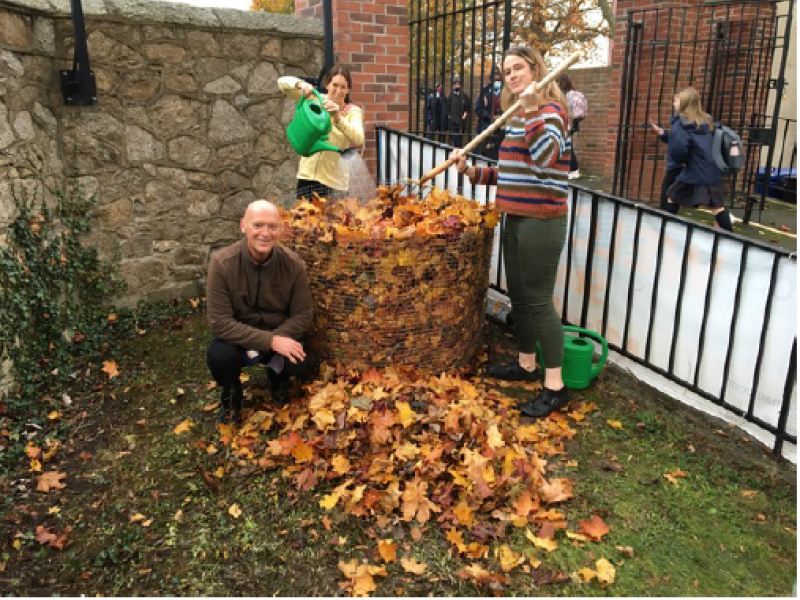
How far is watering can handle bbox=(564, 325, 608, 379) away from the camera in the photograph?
3768mm

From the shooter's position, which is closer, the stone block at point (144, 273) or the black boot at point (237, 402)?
the black boot at point (237, 402)

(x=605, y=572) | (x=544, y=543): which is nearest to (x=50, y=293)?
(x=544, y=543)

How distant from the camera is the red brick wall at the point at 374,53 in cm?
534

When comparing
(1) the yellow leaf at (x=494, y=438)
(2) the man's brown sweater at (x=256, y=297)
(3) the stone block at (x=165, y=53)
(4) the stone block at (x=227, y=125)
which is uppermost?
(3) the stone block at (x=165, y=53)

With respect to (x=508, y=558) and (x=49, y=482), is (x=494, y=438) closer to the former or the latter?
(x=508, y=558)

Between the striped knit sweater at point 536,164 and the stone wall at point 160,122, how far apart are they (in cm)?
263

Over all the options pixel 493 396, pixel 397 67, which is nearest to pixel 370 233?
pixel 493 396

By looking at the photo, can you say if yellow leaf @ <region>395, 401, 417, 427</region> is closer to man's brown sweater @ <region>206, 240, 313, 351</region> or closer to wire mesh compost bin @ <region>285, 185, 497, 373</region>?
wire mesh compost bin @ <region>285, 185, 497, 373</region>

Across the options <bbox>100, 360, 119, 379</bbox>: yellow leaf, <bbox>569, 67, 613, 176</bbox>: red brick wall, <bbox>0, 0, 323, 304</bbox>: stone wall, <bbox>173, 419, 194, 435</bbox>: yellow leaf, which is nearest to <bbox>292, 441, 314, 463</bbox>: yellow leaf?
<bbox>173, 419, 194, 435</bbox>: yellow leaf

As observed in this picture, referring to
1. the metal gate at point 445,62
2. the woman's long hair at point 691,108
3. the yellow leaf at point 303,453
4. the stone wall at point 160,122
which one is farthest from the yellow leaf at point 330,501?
the woman's long hair at point 691,108

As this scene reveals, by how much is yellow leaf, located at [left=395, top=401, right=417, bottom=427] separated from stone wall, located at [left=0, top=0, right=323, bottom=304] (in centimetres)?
268

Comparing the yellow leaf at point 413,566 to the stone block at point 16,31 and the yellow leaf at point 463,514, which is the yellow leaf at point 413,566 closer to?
the yellow leaf at point 463,514

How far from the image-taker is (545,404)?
140 inches

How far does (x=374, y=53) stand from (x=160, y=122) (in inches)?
75.4
